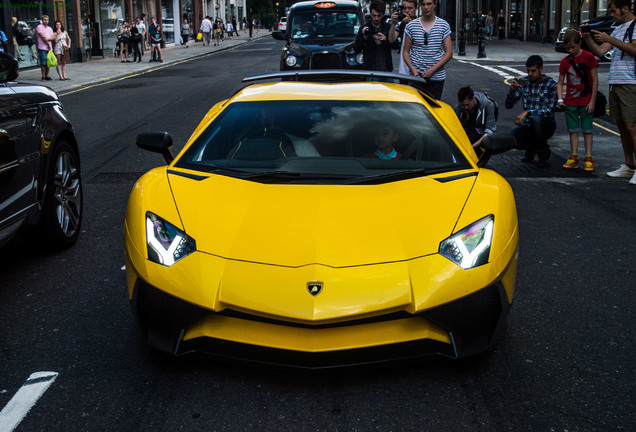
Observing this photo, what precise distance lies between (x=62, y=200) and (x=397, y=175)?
2862 millimetres

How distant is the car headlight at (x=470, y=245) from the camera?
353 cm

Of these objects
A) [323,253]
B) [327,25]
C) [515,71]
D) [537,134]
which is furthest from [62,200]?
[515,71]

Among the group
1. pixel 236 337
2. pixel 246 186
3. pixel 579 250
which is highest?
pixel 246 186

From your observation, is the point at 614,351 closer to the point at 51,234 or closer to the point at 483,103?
the point at 51,234

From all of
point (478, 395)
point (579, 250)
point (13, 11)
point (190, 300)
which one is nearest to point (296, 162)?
point (190, 300)

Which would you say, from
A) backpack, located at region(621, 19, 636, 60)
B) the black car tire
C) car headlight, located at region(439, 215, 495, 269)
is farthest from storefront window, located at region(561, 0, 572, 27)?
car headlight, located at region(439, 215, 495, 269)

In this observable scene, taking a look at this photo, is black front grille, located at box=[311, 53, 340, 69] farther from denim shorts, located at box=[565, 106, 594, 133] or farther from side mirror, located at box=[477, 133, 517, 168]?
side mirror, located at box=[477, 133, 517, 168]

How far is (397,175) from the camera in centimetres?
425

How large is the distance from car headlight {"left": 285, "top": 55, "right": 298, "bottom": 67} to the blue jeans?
729cm

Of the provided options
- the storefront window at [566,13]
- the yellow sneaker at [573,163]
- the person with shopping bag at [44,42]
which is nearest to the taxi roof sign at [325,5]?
the yellow sneaker at [573,163]

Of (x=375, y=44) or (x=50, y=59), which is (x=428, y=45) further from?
(x=50, y=59)

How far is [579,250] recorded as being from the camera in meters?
5.94

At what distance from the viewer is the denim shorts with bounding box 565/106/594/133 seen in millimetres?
9164

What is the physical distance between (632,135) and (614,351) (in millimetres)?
5275
